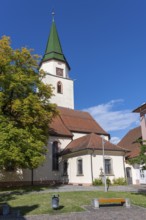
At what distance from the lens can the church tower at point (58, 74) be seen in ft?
146

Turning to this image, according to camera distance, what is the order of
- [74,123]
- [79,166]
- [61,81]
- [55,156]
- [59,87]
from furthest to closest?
[61,81], [59,87], [74,123], [55,156], [79,166]

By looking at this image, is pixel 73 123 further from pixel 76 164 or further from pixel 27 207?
pixel 27 207

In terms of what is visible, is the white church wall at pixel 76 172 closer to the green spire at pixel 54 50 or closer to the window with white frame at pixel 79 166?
the window with white frame at pixel 79 166

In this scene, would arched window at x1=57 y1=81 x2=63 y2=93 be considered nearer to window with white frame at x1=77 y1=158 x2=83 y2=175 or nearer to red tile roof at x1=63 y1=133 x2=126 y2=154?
red tile roof at x1=63 y1=133 x2=126 y2=154

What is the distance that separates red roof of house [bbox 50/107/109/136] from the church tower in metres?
6.76

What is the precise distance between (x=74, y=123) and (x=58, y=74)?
14124 mm

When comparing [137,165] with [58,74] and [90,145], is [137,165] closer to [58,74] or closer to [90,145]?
[90,145]

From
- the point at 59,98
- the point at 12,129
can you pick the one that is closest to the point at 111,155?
the point at 12,129

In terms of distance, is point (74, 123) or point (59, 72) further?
point (59, 72)

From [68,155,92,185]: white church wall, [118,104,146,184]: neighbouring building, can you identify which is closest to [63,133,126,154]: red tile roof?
[68,155,92,185]: white church wall

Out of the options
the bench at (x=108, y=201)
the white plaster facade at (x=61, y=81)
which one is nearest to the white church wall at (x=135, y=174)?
the bench at (x=108, y=201)

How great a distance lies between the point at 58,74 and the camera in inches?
1788

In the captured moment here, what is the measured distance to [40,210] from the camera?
432 inches

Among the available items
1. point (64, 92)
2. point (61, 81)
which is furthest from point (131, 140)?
point (61, 81)
